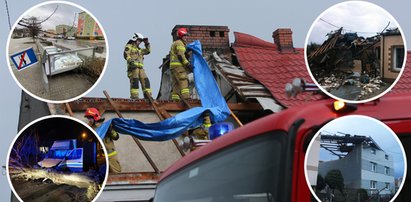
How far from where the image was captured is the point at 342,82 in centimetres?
367

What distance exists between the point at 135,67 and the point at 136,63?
0.09 meters

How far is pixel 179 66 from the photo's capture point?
12.9m

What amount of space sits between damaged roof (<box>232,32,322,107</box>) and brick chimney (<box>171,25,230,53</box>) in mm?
326

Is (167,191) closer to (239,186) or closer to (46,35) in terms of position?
(239,186)

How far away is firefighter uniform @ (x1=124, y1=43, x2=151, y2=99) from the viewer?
43.2 ft

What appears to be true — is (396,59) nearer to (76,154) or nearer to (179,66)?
(76,154)

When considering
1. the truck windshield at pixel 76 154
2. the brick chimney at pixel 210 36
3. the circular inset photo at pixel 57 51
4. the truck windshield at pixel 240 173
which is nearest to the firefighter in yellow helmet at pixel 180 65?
the brick chimney at pixel 210 36

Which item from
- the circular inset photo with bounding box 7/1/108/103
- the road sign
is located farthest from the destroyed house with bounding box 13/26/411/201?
the road sign

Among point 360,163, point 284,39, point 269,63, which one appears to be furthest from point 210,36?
point 360,163

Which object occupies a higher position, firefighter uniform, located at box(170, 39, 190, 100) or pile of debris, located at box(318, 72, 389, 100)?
pile of debris, located at box(318, 72, 389, 100)

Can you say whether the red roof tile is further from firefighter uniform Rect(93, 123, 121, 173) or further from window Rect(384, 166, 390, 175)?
window Rect(384, 166, 390, 175)

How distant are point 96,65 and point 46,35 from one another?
23.5 inches

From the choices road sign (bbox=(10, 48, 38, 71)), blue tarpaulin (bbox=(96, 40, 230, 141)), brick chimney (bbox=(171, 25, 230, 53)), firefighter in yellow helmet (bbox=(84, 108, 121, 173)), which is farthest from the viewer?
brick chimney (bbox=(171, 25, 230, 53))

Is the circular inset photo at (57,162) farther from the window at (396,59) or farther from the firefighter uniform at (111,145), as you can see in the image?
the firefighter uniform at (111,145)
